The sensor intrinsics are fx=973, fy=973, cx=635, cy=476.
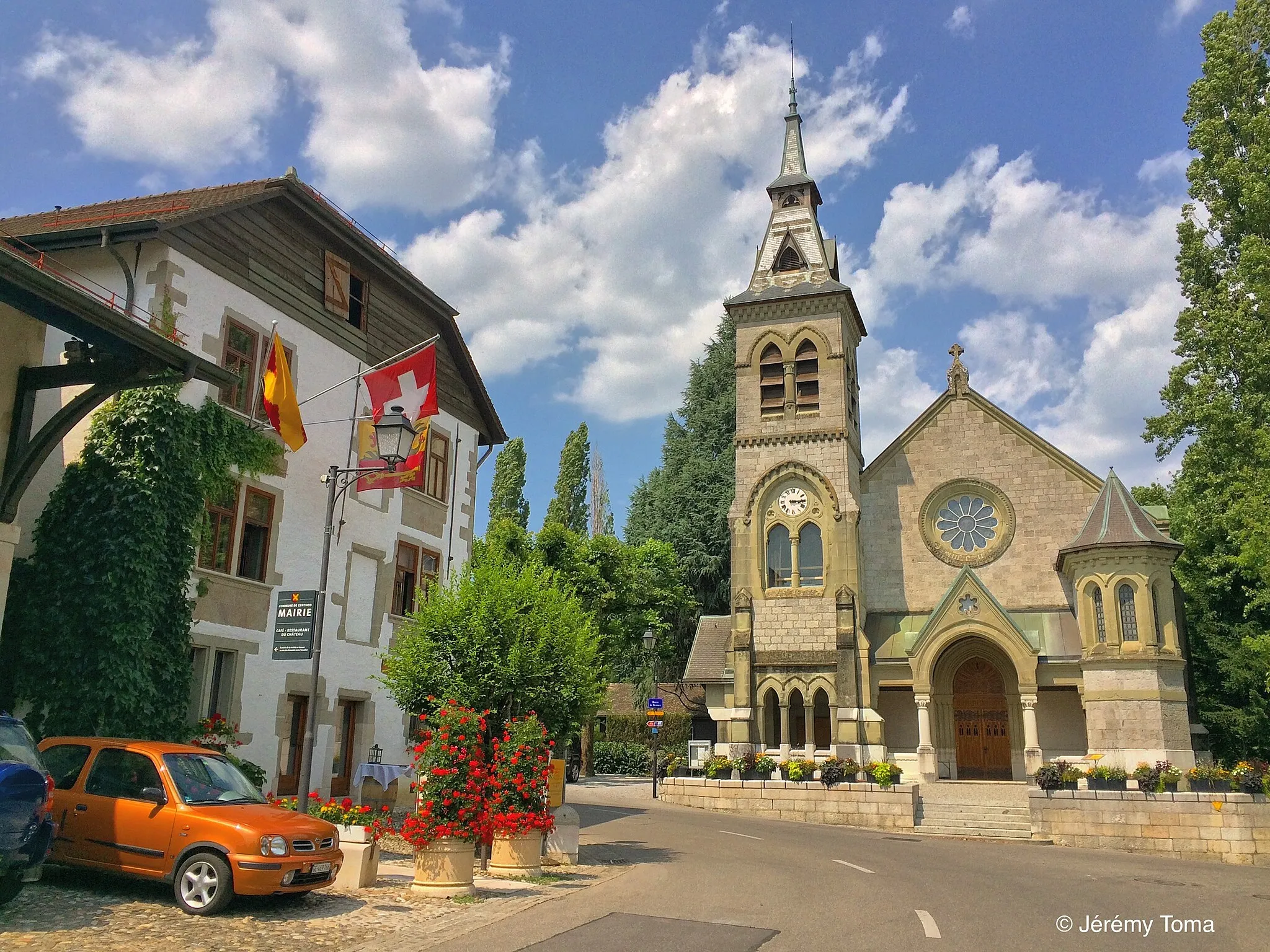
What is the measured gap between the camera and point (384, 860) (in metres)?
14.5

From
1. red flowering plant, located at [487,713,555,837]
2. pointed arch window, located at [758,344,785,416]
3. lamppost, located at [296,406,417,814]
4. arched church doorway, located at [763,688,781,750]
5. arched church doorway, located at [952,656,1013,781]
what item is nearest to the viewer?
lamppost, located at [296,406,417,814]

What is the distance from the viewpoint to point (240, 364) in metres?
17.9

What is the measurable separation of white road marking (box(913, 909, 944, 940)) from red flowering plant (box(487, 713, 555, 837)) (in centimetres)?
483

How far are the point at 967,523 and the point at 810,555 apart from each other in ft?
18.6

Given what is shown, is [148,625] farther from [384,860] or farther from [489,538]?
[489,538]

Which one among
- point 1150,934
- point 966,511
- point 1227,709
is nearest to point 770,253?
point 966,511

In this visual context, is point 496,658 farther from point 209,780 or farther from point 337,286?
point 337,286

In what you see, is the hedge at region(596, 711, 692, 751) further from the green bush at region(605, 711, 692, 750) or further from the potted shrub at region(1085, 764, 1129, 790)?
the potted shrub at region(1085, 764, 1129, 790)

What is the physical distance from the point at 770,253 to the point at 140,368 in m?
27.4

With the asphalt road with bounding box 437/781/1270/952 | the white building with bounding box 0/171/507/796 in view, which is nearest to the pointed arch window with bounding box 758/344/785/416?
the white building with bounding box 0/171/507/796

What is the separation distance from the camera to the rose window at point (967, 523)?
3322 cm

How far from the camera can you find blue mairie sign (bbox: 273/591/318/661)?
12.0m

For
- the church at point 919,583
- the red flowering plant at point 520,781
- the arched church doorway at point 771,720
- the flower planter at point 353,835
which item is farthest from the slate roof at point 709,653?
the flower planter at point 353,835

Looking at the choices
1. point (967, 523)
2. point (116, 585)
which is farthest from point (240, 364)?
point (967, 523)
